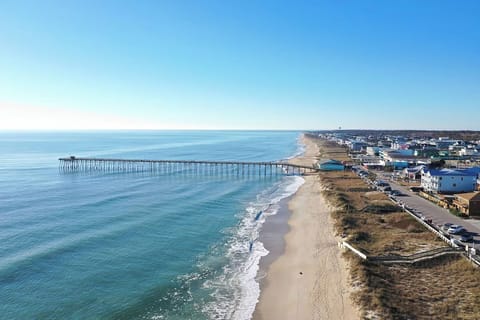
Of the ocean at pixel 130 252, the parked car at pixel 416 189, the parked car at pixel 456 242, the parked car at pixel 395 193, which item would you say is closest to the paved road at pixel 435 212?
the parked car at pixel 395 193

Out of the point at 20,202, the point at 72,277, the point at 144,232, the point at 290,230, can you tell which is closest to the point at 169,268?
the point at 72,277

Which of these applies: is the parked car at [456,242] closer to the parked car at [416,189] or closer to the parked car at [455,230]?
the parked car at [455,230]

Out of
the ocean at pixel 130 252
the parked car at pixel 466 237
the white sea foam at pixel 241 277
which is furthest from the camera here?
the parked car at pixel 466 237

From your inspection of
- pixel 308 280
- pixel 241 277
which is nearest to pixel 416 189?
pixel 308 280

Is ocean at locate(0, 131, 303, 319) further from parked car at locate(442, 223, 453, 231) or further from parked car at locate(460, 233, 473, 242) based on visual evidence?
parked car at locate(460, 233, 473, 242)

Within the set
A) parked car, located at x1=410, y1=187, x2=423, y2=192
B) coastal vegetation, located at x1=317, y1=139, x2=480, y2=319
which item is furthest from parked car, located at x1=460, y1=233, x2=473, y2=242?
parked car, located at x1=410, y1=187, x2=423, y2=192

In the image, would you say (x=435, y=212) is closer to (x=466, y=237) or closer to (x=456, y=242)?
(x=466, y=237)

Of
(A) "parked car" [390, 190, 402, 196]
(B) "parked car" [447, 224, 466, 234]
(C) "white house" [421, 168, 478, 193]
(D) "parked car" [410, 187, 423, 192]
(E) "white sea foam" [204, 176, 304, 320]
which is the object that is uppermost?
(C) "white house" [421, 168, 478, 193]
